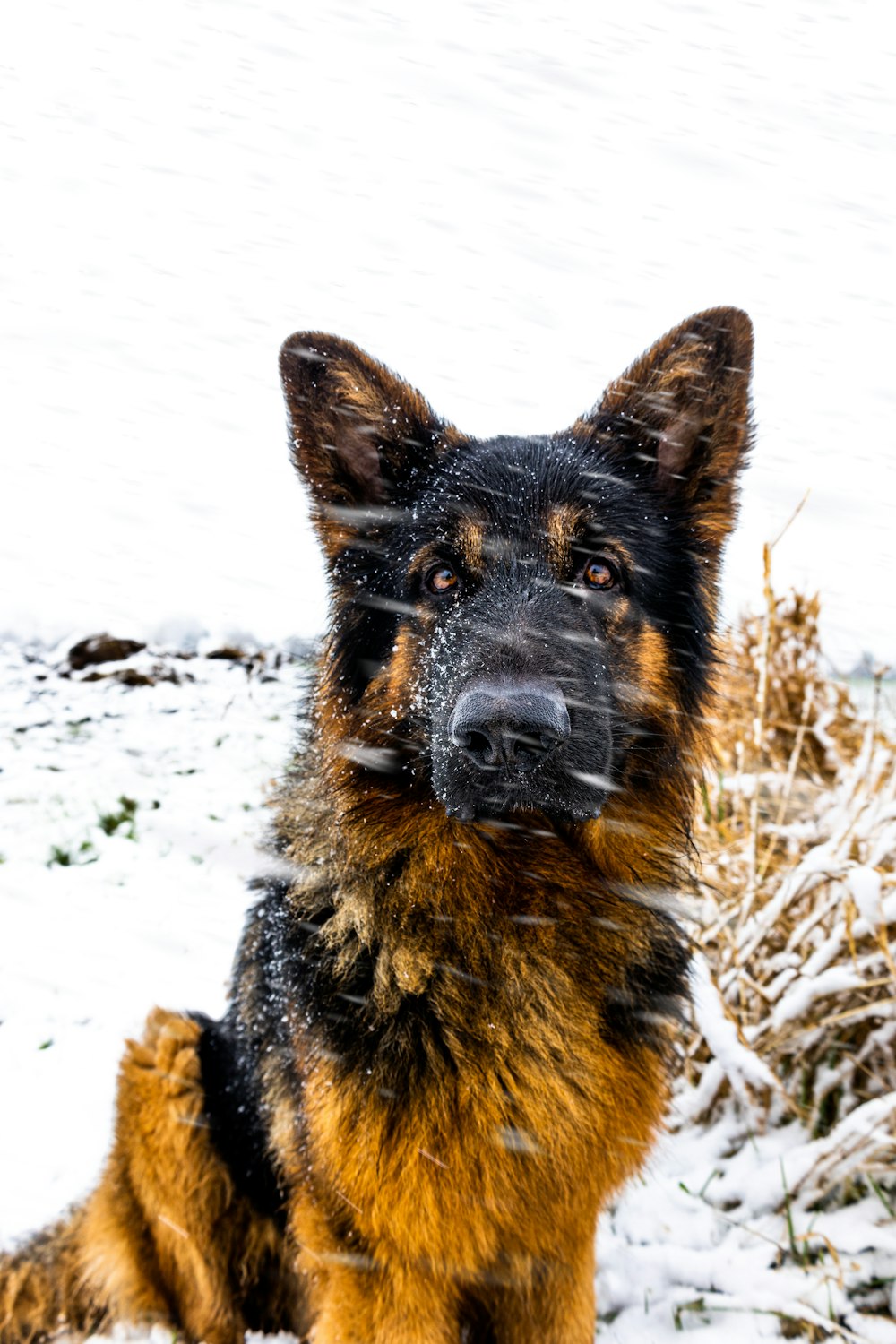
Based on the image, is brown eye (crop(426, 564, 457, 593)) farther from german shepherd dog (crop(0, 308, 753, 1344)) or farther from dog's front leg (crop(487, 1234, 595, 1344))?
dog's front leg (crop(487, 1234, 595, 1344))

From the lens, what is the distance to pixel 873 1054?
3492 millimetres

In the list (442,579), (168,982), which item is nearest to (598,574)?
(442,579)

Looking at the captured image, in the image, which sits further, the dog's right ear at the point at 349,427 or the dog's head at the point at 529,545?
the dog's right ear at the point at 349,427

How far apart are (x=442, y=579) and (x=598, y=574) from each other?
49 centimetres

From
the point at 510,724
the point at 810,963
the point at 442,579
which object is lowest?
the point at 810,963

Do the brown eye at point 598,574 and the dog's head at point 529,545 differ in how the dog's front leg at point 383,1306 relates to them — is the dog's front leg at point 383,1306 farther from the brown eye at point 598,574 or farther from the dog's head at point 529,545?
the brown eye at point 598,574

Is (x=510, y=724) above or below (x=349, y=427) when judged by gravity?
below

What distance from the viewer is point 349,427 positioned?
113 inches

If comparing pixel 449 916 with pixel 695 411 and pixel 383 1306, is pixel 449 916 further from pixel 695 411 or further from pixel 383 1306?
pixel 695 411

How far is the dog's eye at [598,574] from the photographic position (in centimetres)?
277

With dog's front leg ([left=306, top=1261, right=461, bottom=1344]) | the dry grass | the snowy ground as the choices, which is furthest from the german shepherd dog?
the dry grass

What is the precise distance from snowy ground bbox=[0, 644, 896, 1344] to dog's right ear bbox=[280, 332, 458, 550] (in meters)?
1.77

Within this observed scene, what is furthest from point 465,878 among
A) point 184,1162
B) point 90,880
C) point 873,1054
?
point 90,880

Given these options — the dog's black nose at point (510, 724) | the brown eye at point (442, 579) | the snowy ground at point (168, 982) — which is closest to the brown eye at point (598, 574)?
the brown eye at point (442, 579)
